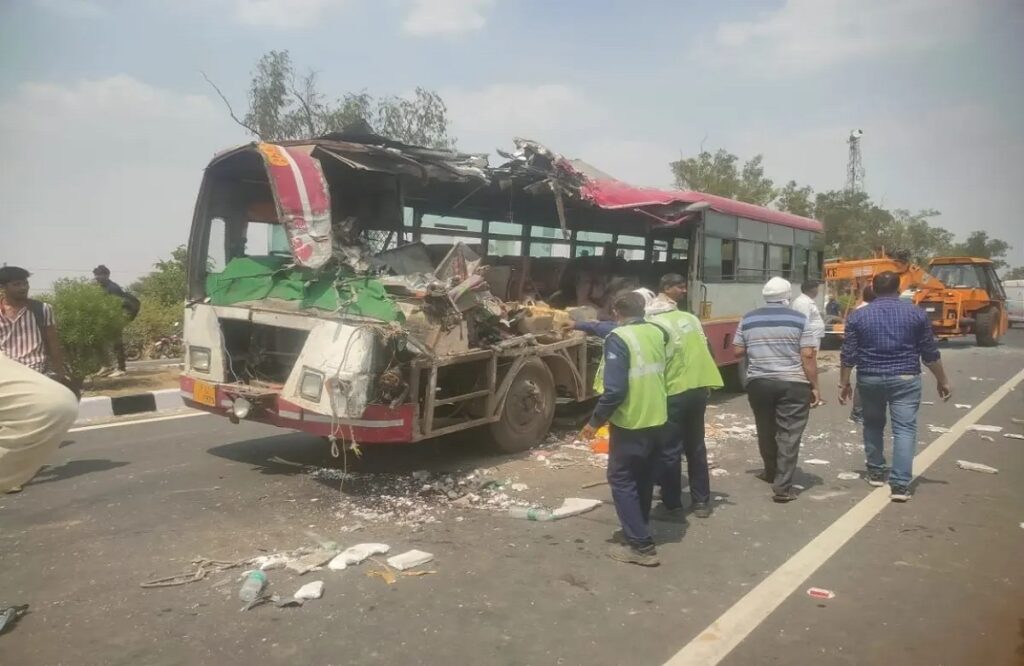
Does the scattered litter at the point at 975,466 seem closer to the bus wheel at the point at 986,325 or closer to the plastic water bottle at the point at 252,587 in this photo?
the plastic water bottle at the point at 252,587

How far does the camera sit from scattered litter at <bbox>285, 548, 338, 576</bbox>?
12.7 ft

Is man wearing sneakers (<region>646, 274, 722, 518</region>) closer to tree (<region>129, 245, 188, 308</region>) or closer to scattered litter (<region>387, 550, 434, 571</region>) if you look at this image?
scattered litter (<region>387, 550, 434, 571</region>)

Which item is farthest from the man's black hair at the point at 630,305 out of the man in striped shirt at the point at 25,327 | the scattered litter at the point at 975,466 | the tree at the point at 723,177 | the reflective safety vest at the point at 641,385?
the tree at the point at 723,177

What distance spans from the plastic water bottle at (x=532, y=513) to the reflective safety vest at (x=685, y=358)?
1.14 m

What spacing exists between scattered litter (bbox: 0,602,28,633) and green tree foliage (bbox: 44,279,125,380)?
19.3 ft

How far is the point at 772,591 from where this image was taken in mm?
3707

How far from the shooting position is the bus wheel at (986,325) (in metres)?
18.5

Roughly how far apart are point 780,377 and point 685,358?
3.33ft

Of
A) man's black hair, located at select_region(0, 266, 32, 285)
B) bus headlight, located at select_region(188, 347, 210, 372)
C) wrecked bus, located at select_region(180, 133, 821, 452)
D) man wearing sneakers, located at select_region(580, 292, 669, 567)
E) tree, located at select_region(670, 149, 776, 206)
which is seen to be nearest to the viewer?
man wearing sneakers, located at select_region(580, 292, 669, 567)

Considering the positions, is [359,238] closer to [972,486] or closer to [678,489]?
[678,489]

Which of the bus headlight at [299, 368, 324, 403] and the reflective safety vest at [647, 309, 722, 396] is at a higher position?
the reflective safety vest at [647, 309, 722, 396]

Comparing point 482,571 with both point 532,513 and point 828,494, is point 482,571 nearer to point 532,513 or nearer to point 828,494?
point 532,513

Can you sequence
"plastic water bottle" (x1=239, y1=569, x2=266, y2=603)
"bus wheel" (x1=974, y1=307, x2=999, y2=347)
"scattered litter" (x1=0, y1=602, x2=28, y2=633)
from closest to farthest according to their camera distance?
"scattered litter" (x1=0, y1=602, x2=28, y2=633) → "plastic water bottle" (x1=239, y1=569, x2=266, y2=603) → "bus wheel" (x1=974, y1=307, x2=999, y2=347)

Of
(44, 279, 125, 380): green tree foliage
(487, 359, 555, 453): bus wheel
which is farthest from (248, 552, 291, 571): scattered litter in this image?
(44, 279, 125, 380): green tree foliage
